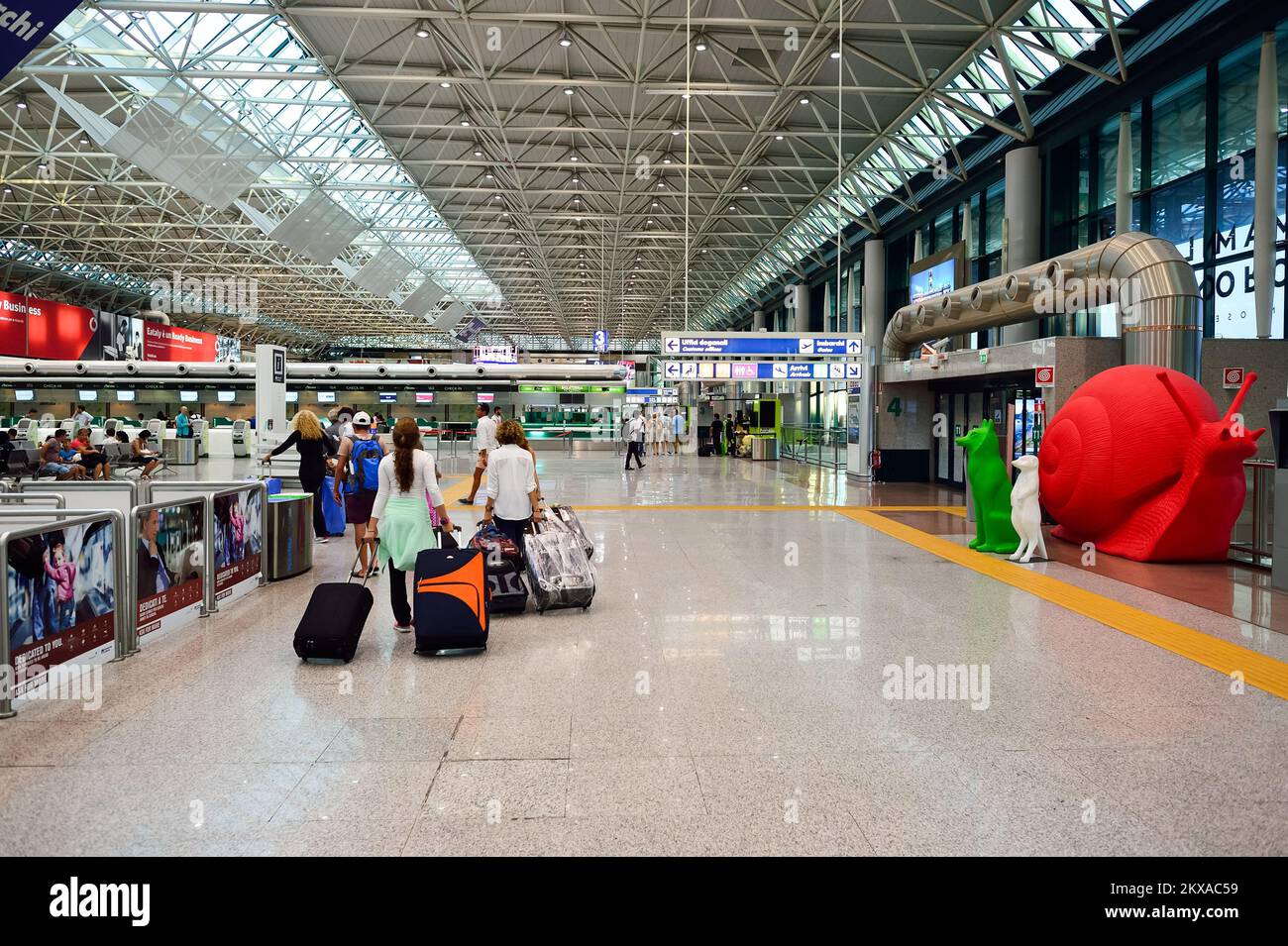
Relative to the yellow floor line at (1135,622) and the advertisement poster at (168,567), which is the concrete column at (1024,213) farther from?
the advertisement poster at (168,567)

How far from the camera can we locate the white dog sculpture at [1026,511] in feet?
33.9

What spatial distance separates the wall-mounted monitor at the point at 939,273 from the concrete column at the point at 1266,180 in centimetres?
822

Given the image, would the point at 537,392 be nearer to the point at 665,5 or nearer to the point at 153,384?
the point at 153,384

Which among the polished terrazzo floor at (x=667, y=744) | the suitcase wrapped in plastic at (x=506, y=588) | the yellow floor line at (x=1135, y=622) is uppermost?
the suitcase wrapped in plastic at (x=506, y=588)

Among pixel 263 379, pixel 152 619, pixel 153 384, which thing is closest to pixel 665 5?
pixel 263 379

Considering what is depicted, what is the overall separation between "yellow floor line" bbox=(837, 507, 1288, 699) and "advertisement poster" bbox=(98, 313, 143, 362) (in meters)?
39.9

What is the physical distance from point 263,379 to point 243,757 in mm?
16350

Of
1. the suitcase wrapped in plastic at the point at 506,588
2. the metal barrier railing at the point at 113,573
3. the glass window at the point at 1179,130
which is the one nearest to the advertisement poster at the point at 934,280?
the glass window at the point at 1179,130

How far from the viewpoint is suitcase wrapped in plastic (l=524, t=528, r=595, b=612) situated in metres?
7.82

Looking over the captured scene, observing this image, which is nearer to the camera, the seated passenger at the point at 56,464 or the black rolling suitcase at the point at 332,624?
the black rolling suitcase at the point at 332,624

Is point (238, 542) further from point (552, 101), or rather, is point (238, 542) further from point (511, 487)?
point (552, 101)

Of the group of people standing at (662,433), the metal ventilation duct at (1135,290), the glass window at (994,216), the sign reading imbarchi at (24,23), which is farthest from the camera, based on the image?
the group of people standing at (662,433)

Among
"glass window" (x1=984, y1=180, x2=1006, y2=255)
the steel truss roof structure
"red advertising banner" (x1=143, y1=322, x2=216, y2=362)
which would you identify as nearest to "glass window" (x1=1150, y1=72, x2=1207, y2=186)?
the steel truss roof structure

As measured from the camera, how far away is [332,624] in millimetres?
6105
